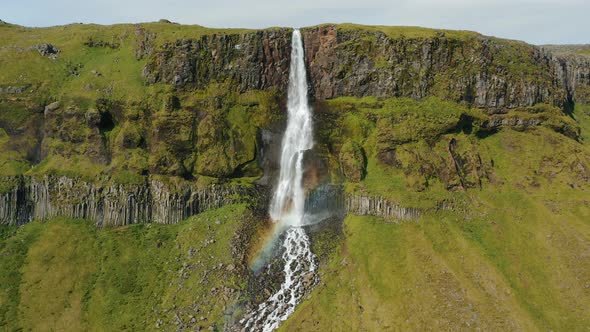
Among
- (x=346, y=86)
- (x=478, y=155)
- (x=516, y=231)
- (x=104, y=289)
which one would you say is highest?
(x=346, y=86)

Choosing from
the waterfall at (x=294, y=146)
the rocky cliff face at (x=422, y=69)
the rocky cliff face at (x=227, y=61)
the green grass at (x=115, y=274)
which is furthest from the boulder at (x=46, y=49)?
the rocky cliff face at (x=422, y=69)

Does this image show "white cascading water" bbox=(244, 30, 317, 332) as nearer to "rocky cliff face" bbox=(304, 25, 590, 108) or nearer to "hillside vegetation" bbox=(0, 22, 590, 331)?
"hillside vegetation" bbox=(0, 22, 590, 331)

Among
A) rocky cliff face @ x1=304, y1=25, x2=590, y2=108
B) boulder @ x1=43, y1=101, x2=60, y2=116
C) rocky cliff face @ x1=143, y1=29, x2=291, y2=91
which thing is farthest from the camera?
rocky cliff face @ x1=304, y1=25, x2=590, y2=108

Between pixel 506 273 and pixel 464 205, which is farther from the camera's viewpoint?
pixel 464 205

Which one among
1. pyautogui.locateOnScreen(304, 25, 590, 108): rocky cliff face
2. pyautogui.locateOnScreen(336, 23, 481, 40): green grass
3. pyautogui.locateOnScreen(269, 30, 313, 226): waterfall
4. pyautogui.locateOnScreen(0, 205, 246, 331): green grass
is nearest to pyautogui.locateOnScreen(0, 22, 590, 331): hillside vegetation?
pyautogui.locateOnScreen(0, 205, 246, 331): green grass

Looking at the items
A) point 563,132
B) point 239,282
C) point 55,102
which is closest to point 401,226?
point 239,282

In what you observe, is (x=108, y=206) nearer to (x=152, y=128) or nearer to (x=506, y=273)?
(x=152, y=128)

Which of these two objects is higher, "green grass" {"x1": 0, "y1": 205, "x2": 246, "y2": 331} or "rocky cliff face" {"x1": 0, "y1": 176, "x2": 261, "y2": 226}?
"rocky cliff face" {"x1": 0, "y1": 176, "x2": 261, "y2": 226}
